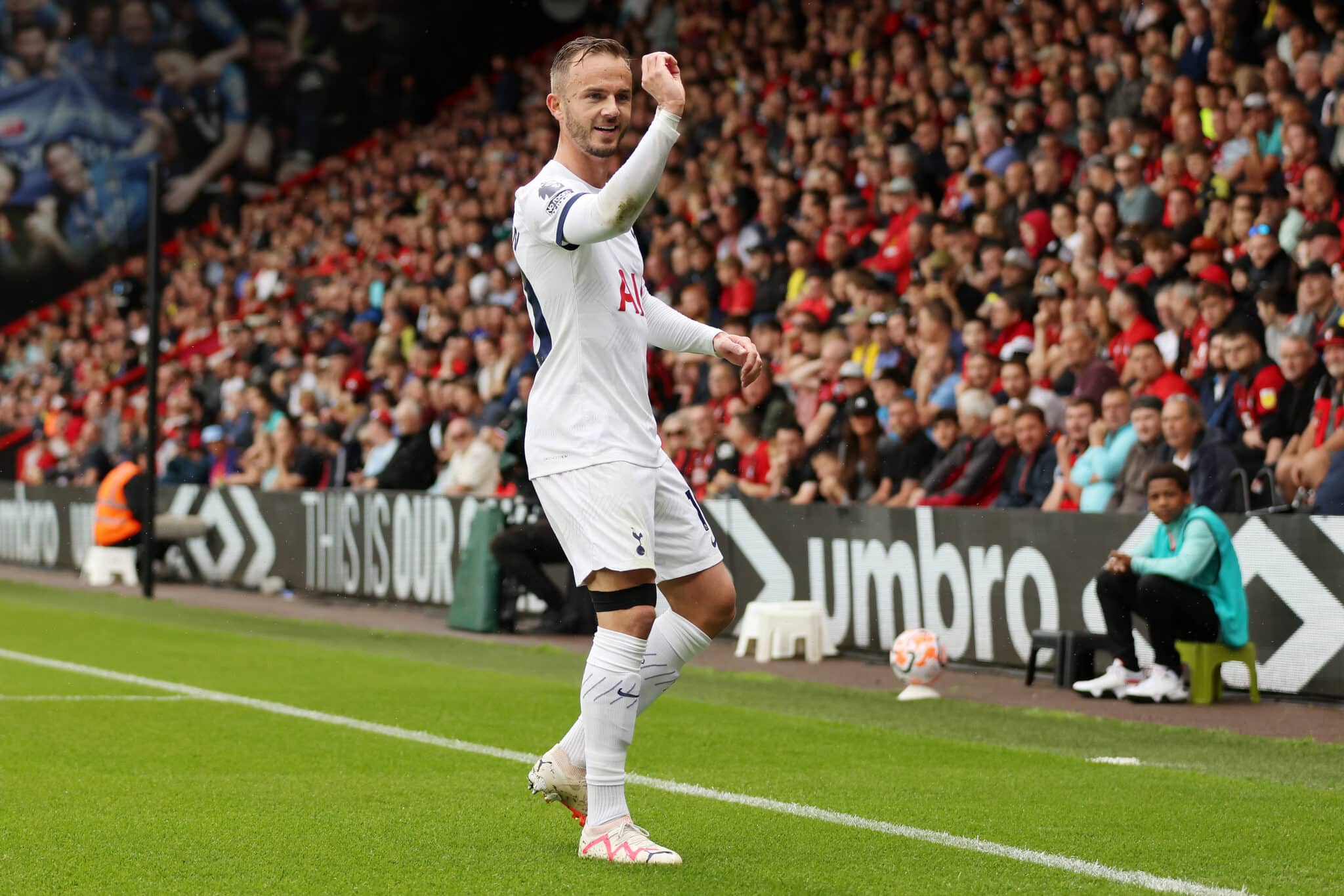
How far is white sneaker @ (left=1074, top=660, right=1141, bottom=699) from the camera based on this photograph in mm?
9812

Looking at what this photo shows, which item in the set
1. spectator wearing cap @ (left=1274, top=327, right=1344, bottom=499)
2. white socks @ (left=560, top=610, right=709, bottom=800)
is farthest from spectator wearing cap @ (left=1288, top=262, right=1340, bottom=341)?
white socks @ (left=560, top=610, right=709, bottom=800)

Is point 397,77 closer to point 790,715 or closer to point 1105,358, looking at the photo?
point 1105,358

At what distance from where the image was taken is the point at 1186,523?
31.1 ft

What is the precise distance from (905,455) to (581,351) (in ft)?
26.1

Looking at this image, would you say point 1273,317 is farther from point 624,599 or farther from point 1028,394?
point 624,599

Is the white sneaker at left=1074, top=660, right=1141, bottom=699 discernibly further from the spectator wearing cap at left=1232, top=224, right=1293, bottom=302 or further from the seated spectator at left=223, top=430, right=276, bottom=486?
the seated spectator at left=223, top=430, right=276, bottom=486

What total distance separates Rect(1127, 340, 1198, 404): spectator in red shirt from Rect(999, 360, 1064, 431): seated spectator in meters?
0.77

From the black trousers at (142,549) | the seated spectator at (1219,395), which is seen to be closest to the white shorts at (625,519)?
the seated spectator at (1219,395)

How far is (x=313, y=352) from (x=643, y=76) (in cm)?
1869

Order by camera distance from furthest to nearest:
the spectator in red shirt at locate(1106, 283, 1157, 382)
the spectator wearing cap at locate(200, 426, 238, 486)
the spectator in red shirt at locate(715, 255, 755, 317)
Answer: the spectator wearing cap at locate(200, 426, 238, 486), the spectator in red shirt at locate(715, 255, 755, 317), the spectator in red shirt at locate(1106, 283, 1157, 382)

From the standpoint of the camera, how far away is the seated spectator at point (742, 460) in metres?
13.8

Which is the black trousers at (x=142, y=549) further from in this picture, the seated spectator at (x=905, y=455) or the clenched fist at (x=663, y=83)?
the clenched fist at (x=663, y=83)

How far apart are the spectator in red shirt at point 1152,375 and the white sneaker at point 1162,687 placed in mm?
2225

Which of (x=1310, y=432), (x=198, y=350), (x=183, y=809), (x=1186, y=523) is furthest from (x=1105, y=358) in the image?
(x=198, y=350)
